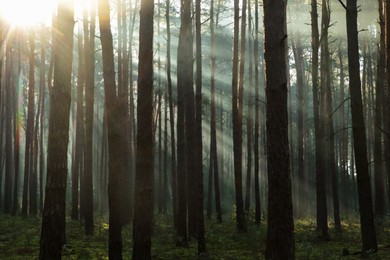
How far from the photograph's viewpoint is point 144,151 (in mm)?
7070

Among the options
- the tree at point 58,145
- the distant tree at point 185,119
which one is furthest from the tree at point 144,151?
the distant tree at point 185,119

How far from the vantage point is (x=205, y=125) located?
44.3 m

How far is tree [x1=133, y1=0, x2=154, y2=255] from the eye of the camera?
699 cm

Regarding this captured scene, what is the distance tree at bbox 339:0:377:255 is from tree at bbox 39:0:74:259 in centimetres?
Result: 578

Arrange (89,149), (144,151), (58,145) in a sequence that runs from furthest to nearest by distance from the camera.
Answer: (89,149) < (144,151) < (58,145)

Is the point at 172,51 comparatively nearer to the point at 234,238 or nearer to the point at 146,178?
the point at 234,238

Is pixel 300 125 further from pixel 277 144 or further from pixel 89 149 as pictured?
pixel 277 144

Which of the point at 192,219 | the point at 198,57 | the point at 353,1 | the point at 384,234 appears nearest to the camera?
the point at 353,1

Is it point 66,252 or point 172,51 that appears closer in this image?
point 66,252

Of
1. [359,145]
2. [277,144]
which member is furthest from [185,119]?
[277,144]

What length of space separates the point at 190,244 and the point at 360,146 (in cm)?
516

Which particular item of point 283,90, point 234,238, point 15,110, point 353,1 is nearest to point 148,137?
point 283,90

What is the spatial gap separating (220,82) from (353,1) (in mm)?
25777

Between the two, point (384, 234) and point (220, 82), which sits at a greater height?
point (220, 82)
